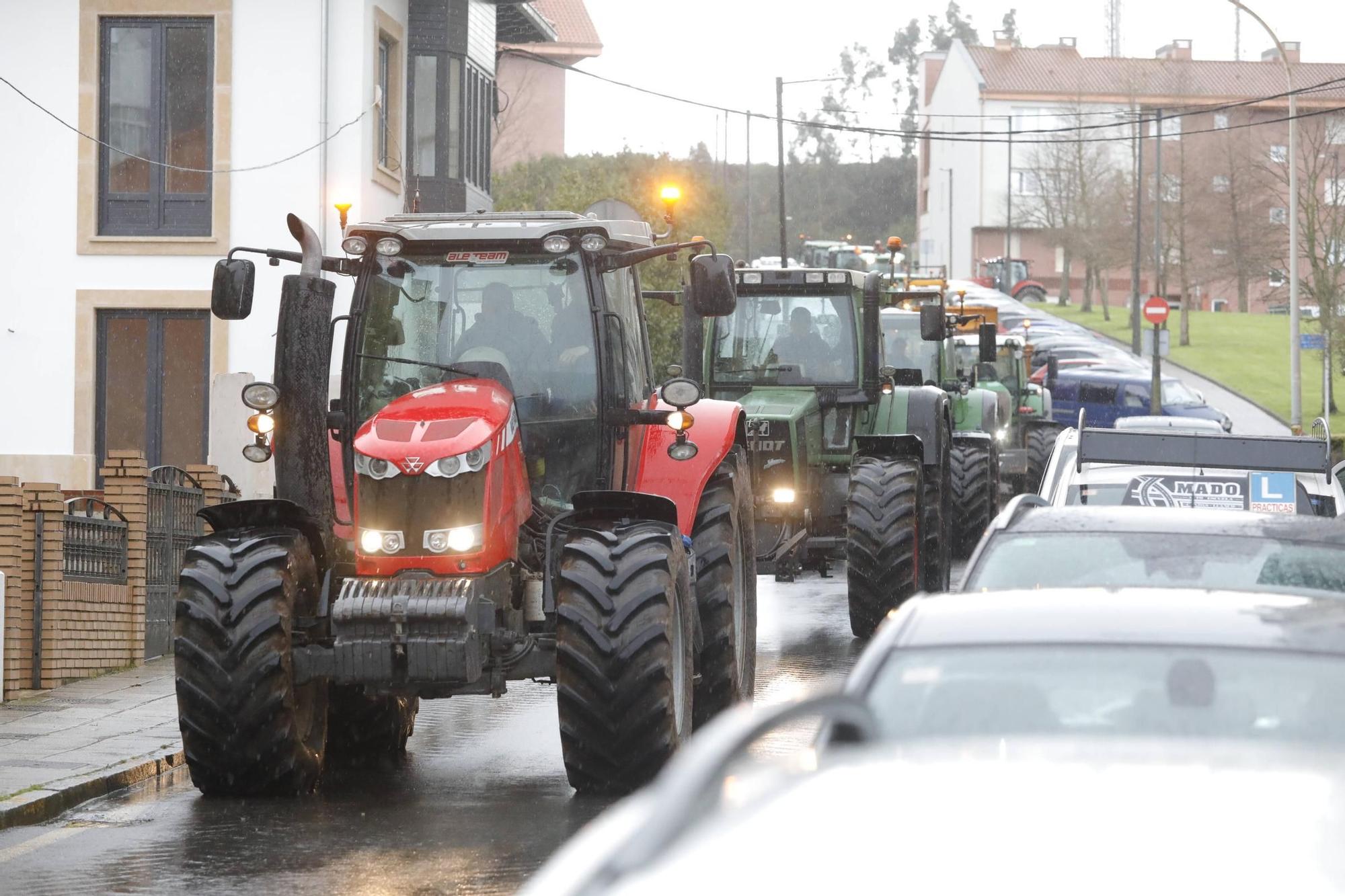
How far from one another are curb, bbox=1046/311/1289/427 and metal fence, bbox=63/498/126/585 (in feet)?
148

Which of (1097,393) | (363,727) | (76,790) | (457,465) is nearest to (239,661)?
(457,465)

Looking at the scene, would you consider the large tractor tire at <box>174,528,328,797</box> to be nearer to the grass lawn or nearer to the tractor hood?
the tractor hood

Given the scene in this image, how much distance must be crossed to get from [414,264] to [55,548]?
4.69 metres

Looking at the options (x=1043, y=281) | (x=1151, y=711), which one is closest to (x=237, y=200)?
(x=1151, y=711)

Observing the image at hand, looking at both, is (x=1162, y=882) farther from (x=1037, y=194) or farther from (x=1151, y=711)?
(x=1037, y=194)

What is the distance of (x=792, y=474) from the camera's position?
16156 mm

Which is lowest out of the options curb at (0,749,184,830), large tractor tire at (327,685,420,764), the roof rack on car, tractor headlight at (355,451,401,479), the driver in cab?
curb at (0,749,184,830)

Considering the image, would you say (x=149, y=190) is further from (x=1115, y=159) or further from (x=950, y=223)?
(x=1115, y=159)

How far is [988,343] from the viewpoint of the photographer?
24609 millimetres

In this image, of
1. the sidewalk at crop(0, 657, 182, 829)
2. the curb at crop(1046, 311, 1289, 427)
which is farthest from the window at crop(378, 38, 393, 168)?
the curb at crop(1046, 311, 1289, 427)

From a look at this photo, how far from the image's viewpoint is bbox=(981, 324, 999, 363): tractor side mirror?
24344 millimetres

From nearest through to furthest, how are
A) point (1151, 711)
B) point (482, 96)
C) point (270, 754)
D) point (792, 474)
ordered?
1. point (1151, 711)
2. point (270, 754)
3. point (792, 474)
4. point (482, 96)

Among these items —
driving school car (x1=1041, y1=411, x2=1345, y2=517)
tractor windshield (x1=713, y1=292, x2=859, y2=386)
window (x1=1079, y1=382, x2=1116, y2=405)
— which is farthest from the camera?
window (x1=1079, y1=382, x2=1116, y2=405)

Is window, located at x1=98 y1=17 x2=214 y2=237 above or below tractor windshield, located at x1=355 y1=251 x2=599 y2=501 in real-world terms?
above
